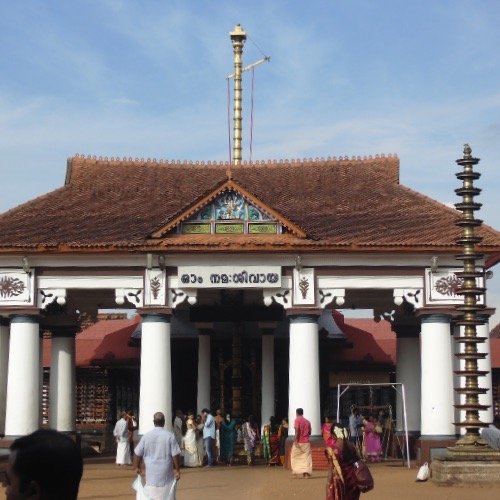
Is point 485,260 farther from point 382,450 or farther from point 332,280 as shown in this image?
point 382,450

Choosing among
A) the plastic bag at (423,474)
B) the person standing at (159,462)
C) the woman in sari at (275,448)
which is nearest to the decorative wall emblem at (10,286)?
the woman in sari at (275,448)

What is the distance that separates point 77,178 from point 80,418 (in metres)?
9.90

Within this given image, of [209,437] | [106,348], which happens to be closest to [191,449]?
[209,437]

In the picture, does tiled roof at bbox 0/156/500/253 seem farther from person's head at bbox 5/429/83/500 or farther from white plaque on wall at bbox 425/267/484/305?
person's head at bbox 5/429/83/500

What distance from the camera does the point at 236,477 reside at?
23422 millimetres

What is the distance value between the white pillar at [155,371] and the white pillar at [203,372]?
639 centimetres

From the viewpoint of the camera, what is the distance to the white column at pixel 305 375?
25.5 m

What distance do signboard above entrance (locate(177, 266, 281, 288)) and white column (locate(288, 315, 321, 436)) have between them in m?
1.21

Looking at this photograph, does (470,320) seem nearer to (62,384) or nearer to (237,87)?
(62,384)

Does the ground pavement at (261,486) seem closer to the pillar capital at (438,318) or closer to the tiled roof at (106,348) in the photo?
the pillar capital at (438,318)

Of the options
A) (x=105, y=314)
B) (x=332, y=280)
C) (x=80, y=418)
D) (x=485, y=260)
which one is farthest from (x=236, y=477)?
(x=105, y=314)

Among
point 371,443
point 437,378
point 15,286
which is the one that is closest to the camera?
point 437,378

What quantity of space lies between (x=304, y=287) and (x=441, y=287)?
3.02 meters

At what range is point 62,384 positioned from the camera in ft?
99.9
